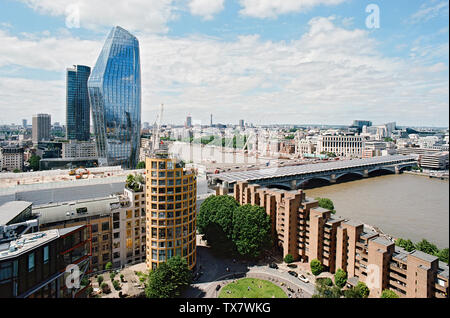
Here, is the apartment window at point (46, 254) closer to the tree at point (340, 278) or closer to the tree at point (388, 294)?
the tree at point (388, 294)

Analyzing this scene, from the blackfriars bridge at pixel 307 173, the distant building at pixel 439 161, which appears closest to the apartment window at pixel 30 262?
the distant building at pixel 439 161

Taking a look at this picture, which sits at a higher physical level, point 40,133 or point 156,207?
point 40,133

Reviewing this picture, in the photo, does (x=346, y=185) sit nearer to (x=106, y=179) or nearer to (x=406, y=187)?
(x=406, y=187)

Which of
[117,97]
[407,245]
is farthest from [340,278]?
[117,97]

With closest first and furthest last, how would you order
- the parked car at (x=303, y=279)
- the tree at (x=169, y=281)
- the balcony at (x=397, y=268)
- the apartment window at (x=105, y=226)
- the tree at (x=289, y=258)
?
the balcony at (x=397, y=268)
the tree at (x=169, y=281)
the parked car at (x=303, y=279)
the apartment window at (x=105, y=226)
the tree at (x=289, y=258)
